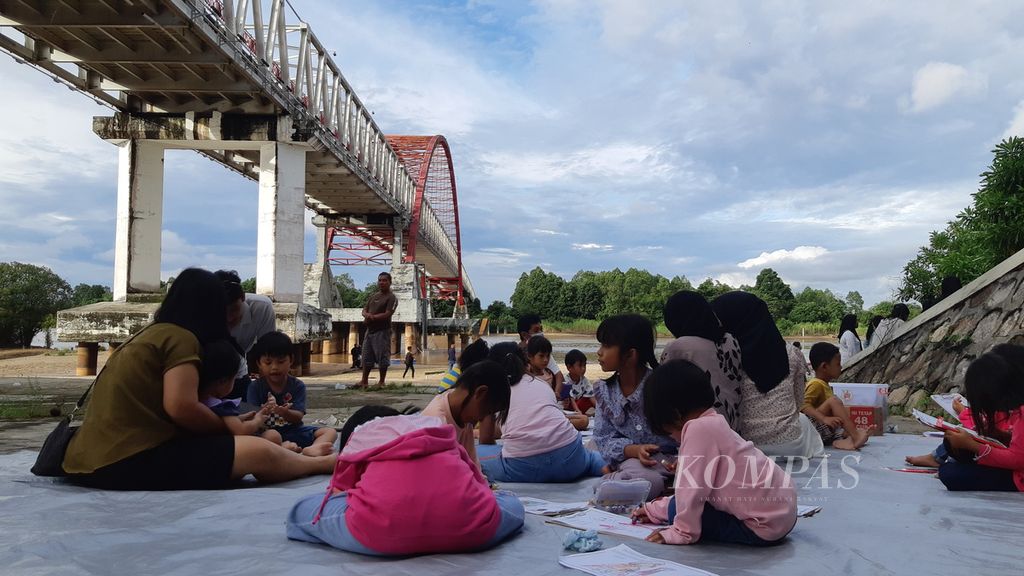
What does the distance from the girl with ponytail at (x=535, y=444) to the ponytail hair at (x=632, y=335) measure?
60 cm

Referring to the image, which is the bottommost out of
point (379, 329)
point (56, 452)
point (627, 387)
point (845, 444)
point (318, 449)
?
point (845, 444)

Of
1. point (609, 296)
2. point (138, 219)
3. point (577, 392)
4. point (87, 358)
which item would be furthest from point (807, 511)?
point (609, 296)

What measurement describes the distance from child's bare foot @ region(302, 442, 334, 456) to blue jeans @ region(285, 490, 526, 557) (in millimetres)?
1342

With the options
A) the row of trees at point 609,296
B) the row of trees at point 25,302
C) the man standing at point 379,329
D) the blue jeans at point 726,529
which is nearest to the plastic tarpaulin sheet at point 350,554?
the blue jeans at point 726,529

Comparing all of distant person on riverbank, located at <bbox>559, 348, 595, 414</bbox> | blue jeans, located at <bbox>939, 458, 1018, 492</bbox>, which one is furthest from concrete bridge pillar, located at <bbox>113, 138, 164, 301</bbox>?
blue jeans, located at <bbox>939, 458, 1018, 492</bbox>

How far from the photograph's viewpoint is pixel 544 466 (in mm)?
3699

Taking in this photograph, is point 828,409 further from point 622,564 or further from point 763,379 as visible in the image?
point 622,564

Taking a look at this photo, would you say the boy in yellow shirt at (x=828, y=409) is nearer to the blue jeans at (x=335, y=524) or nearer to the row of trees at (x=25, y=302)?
the blue jeans at (x=335, y=524)

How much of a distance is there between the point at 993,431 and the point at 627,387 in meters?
1.65

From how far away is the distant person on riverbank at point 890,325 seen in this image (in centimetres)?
839

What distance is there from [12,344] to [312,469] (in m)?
27.7

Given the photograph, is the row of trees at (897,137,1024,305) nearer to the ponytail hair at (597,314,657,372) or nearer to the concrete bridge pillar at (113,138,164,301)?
the ponytail hair at (597,314,657,372)

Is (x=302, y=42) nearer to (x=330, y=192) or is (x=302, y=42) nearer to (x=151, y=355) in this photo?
Result: (x=330, y=192)

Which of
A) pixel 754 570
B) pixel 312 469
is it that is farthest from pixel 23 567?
pixel 754 570
